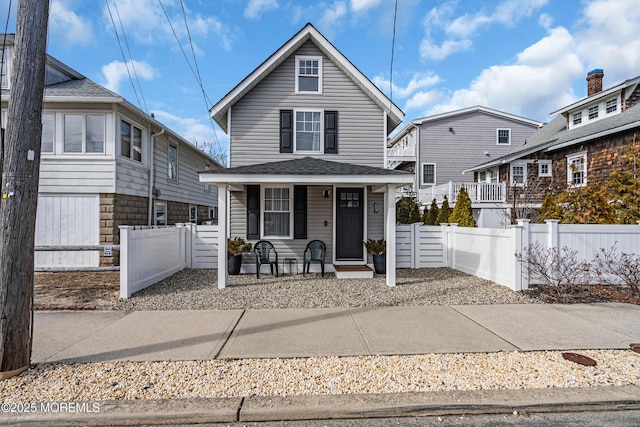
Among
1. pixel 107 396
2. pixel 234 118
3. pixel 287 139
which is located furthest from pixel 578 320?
pixel 234 118

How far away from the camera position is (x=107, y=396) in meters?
2.85

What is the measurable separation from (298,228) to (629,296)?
710 centimetres

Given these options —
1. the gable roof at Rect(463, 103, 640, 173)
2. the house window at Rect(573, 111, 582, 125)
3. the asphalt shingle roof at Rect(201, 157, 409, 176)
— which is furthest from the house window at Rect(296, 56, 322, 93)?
the house window at Rect(573, 111, 582, 125)

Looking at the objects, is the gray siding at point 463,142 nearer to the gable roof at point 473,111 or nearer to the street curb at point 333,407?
the gable roof at point 473,111

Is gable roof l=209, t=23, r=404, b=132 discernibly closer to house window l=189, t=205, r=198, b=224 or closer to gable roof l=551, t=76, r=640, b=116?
house window l=189, t=205, r=198, b=224

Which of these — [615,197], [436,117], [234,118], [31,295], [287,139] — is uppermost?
[436,117]

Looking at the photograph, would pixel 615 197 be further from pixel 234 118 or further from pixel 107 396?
pixel 107 396

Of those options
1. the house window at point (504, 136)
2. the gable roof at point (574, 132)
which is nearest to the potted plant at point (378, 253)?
the gable roof at point (574, 132)

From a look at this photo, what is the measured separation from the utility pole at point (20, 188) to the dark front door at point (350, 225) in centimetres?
678

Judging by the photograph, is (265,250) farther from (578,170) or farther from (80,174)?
(578,170)

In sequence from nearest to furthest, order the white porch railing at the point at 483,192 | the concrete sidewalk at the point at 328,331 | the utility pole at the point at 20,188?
the utility pole at the point at 20,188 < the concrete sidewalk at the point at 328,331 < the white porch railing at the point at 483,192

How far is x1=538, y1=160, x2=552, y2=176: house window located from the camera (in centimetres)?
1564

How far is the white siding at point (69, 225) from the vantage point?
8.93m

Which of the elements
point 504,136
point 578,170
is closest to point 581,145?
point 578,170
